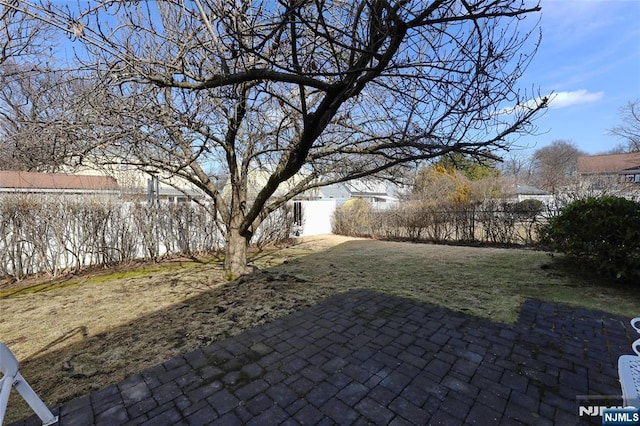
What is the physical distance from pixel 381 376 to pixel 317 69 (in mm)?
3339

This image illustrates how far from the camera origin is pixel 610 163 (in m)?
25.6

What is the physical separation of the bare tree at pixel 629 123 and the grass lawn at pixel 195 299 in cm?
1685

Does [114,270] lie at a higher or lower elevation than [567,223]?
lower

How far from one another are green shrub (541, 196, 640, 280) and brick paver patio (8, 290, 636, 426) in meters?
1.77

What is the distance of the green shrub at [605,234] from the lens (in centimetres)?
451

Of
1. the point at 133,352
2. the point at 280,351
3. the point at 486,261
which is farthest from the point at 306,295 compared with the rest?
the point at 486,261

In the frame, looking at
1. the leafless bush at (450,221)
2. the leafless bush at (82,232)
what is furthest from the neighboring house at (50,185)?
the leafless bush at (450,221)

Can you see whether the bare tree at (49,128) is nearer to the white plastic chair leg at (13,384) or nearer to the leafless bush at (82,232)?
the leafless bush at (82,232)

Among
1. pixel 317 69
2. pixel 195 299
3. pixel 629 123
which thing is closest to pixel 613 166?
pixel 629 123

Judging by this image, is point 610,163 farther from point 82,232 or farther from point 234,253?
point 82,232

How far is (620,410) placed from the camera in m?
1.81

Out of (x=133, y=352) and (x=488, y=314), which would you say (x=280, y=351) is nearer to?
(x=133, y=352)

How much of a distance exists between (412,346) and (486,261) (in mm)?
5338

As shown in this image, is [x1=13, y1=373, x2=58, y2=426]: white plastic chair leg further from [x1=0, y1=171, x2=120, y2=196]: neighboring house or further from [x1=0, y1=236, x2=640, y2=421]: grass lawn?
[x1=0, y1=171, x2=120, y2=196]: neighboring house
